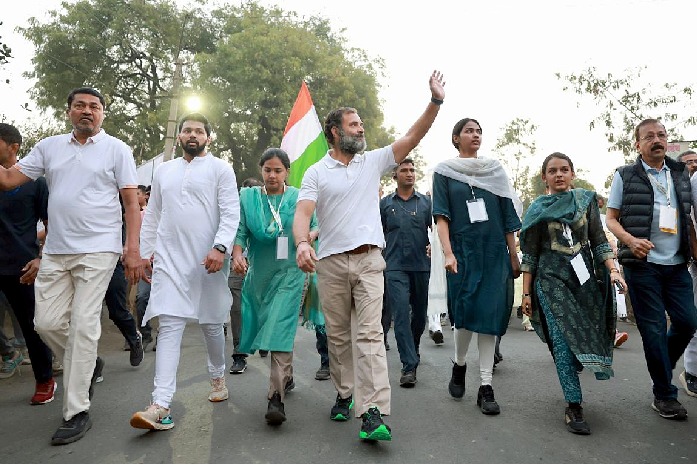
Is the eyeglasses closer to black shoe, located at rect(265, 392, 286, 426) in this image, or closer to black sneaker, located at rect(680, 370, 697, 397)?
black sneaker, located at rect(680, 370, 697, 397)

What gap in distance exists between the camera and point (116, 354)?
6.64 m

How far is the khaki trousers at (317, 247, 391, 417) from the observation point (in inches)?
137

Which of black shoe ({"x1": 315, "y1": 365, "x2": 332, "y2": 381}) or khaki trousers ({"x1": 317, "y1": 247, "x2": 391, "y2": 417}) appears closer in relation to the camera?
khaki trousers ({"x1": 317, "y1": 247, "x2": 391, "y2": 417})

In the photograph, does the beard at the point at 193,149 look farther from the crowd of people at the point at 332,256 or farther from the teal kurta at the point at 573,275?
the teal kurta at the point at 573,275

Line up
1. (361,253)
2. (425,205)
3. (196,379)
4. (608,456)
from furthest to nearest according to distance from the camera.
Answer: (425,205) → (196,379) → (361,253) → (608,456)

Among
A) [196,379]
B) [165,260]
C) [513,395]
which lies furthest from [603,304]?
[196,379]

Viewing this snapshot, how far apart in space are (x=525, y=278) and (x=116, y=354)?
4.77 m

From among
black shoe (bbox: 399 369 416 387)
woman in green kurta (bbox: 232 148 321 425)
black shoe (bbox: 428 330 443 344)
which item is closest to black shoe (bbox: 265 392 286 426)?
woman in green kurta (bbox: 232 148 321 425)

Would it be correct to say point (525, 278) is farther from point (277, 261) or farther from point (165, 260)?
point (165, 260)

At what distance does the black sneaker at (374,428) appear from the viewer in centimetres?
327

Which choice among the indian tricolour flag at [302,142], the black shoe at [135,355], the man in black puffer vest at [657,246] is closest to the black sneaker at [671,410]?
the man in black puffer vest at [657,246]

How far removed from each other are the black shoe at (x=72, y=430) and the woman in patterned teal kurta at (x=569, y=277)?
Result: 10.1ft

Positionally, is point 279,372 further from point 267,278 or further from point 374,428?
point 374,428

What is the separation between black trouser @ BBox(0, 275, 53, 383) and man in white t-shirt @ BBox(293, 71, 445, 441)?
2.31 m
